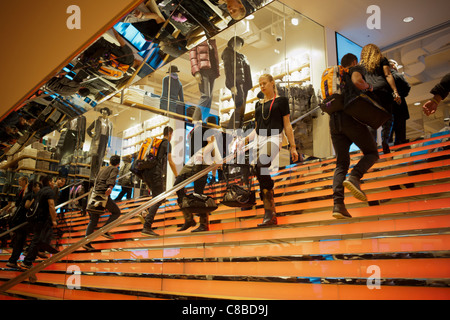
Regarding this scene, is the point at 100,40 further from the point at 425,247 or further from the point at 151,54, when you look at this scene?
the point at 425,247

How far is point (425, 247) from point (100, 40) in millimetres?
2781

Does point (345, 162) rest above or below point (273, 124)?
below

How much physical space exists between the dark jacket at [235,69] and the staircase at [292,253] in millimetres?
1288

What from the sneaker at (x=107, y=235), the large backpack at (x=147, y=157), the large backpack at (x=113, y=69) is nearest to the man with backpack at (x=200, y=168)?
the large backpack at (x=147, y=157)

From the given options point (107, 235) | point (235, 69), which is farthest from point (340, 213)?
point (107, 235)

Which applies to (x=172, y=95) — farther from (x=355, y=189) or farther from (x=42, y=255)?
(x=42, y=255)

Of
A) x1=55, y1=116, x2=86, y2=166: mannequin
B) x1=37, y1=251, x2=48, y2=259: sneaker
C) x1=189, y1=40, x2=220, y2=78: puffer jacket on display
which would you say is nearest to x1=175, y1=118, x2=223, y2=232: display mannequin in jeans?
x1=189, y1=40, x2=220, y2=78: puffer jacket on display

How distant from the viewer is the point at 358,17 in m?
9.55

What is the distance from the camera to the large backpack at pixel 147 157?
390cm

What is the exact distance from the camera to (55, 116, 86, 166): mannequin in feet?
16.2

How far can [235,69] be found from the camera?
4.74m
